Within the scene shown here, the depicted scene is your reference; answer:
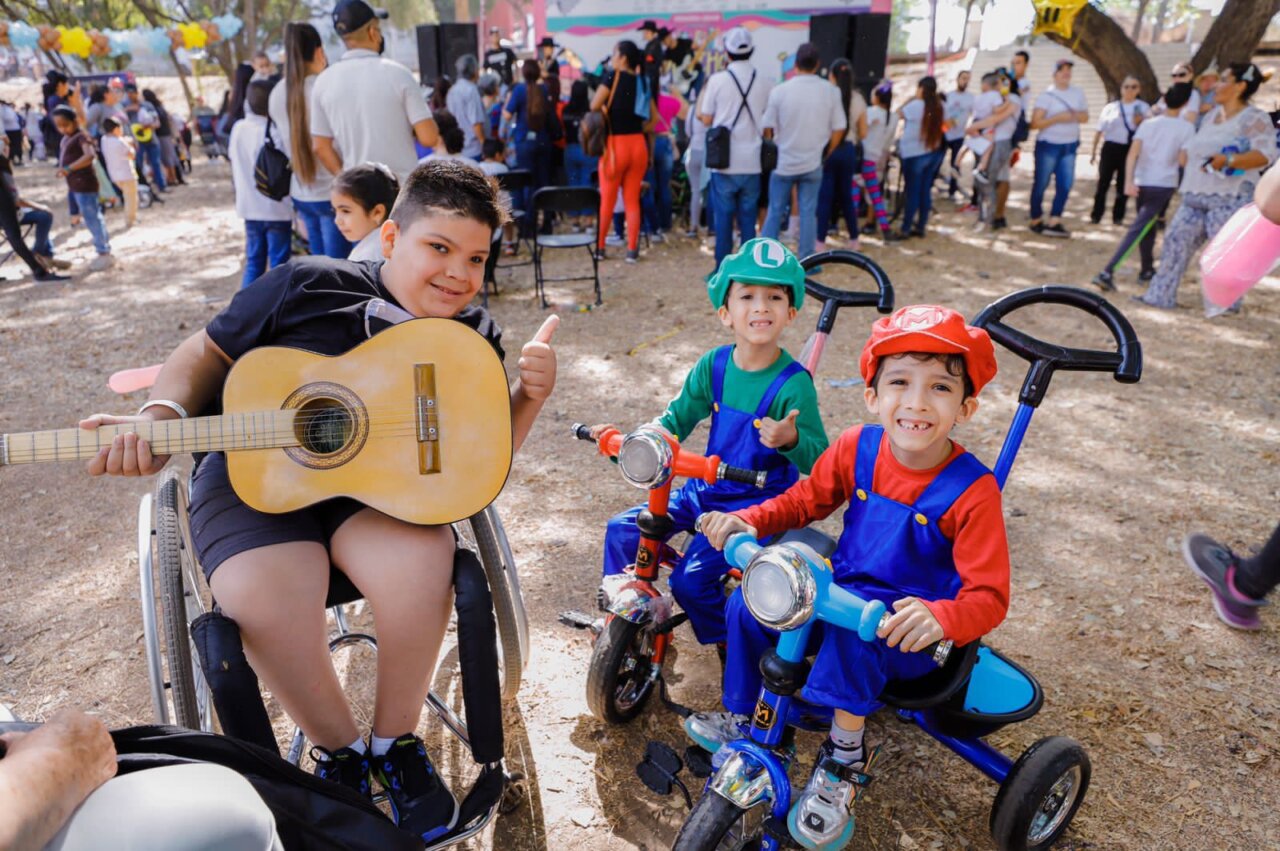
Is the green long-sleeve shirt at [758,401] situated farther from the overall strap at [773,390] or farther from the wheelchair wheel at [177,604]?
the wheelchair wheel at [177,604]

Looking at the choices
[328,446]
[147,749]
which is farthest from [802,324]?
[147,749]

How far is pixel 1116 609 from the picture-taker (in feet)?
10.4

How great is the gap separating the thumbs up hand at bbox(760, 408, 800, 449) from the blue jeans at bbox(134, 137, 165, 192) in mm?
15476

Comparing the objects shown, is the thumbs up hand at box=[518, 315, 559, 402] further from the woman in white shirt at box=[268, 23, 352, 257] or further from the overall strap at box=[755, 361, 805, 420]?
the woman in white shirt at box=[268, 23, 352, 257]

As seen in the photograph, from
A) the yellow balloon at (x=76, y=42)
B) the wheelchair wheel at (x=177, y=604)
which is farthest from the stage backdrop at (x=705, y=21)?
the yellow balloon at (x=76, y=42)

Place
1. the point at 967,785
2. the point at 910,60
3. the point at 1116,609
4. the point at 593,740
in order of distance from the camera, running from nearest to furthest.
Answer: the point at 967,785 → the point at 593,740 → the point at 1116,609 → the point at 910,60

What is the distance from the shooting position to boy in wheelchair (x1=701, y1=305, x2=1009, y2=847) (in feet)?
5.89

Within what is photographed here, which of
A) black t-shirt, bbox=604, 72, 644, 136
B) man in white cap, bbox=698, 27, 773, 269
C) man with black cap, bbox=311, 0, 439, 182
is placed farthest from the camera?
black t-shirt, bbox=604, 72, 644, 136

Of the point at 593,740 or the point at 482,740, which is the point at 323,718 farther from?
the point at 593,740

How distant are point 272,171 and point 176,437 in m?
4.38

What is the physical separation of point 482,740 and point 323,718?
0.39 metres

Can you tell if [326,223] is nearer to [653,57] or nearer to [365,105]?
[365,105]

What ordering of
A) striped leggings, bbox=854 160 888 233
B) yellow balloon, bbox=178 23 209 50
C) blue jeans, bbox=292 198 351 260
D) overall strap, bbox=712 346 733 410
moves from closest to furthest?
1. overall strap, bbox=712 346 733 410
2. blue jeans, bbox=292 198 351 260
3. striped leggings, bbox=854 160 888 233
4. yellow balloon, bbox=178 23 209 50

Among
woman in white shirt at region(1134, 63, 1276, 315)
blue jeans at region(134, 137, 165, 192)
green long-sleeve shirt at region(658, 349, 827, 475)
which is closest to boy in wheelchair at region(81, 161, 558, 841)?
green long-sleeve shirt at region(658, 349, 827, 475)
